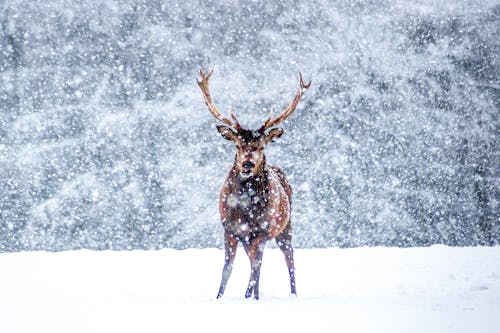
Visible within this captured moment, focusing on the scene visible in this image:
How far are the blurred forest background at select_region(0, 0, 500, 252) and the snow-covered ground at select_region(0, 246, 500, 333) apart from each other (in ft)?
7.20

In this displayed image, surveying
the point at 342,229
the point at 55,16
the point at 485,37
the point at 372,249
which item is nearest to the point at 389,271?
the point at 372,249

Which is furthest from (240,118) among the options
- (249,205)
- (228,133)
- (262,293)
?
(249,205)

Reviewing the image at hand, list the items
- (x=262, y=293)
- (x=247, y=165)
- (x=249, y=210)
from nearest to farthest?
(x=247, y=165) < (x=249, y=210) < (x=262, y=293)

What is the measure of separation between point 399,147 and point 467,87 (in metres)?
2.60

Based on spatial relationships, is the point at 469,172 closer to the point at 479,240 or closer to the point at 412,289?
the point at 479,240

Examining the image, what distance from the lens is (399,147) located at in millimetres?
16359

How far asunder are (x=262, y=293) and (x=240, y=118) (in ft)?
30.0

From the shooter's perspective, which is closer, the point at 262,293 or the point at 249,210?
the point at 249,210

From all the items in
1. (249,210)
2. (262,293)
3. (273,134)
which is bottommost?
(262,293)

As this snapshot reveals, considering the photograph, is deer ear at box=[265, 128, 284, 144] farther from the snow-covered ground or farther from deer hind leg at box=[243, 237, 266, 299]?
the snow-covered ground

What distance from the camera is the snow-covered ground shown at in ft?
15.2

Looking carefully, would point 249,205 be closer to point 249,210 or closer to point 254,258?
point 249,210

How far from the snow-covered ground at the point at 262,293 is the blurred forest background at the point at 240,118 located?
2194 mm

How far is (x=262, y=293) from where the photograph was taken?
6.76 metres
